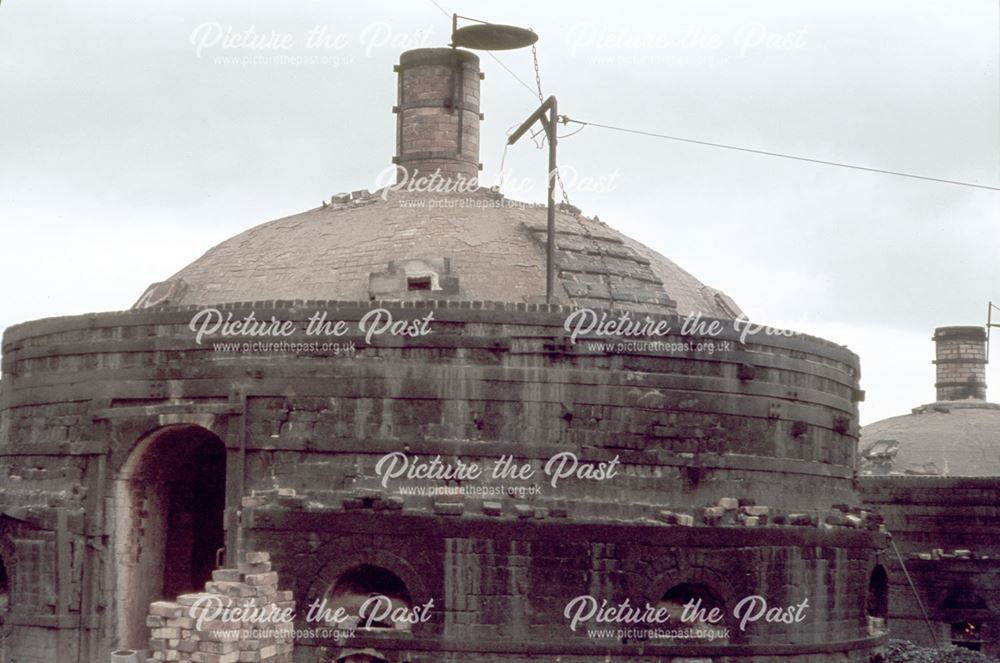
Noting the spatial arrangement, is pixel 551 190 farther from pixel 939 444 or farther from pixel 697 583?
pixel 939 444

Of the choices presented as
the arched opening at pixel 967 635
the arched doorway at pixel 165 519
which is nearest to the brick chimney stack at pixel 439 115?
the arched doorway at pixel 165 519

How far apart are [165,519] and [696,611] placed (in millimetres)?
7032

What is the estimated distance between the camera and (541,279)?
2106 centimetres

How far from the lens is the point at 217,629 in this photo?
16.6 m

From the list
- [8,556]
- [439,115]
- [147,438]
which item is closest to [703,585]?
[147,438]

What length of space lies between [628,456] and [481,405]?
1922mm

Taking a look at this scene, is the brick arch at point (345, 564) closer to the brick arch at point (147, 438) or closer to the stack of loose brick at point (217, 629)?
the stack of loose brick at point (217, 629)

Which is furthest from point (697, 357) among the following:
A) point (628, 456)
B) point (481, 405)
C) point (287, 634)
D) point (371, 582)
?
point (287, 634)

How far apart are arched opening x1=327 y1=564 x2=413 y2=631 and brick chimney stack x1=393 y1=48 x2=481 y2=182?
27.4ft

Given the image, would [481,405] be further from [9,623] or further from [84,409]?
[9,623]

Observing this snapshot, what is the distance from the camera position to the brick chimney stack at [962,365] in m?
37.4

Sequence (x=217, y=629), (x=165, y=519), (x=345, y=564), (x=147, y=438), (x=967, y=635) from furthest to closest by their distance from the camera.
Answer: (x=967, y=635) → (x=165, y=519) → (x=147, y=438) → (x=345, y=564) → (x=217, y=629)

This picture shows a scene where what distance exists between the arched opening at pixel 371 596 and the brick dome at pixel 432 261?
397cm

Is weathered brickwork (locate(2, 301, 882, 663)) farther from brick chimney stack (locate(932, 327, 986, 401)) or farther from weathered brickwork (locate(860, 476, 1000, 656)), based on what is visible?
brick chimney stack (locate(932, 327, 986, 401))
